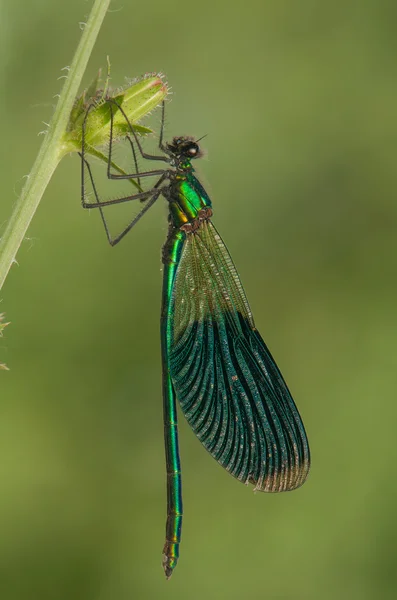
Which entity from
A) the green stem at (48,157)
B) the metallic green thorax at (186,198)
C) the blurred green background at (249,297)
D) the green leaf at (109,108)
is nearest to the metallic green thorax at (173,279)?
the metallic green thorax at (186,198)

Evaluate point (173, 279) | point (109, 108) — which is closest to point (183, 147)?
point (173, 279)

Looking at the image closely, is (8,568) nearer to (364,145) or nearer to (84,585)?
(84,585)

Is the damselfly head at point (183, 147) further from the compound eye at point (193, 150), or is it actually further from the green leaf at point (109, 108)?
the green leaf at point (109, 108)

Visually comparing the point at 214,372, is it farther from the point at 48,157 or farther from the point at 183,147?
the point at 48,157

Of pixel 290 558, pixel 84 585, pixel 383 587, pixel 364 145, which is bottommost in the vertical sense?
pixel 383 587

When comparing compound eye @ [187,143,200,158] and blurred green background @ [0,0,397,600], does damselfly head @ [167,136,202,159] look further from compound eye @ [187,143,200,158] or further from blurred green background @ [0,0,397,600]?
blurred green background @ [0,0,397,600]

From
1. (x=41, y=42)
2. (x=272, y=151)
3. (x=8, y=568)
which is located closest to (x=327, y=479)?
(x=8, y=568)
